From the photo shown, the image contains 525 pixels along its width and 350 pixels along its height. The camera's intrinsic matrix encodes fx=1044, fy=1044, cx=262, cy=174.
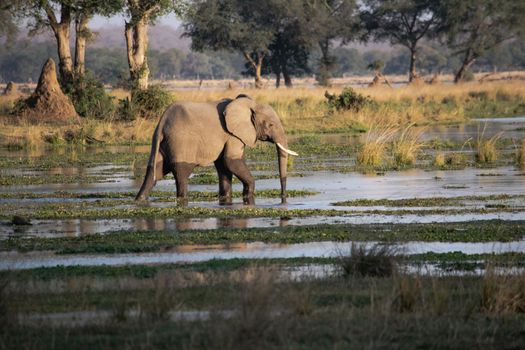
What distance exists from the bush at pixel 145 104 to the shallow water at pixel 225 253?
2422 centimetres

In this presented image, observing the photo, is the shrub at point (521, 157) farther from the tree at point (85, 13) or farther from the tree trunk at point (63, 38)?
the tree trunk at point (63, 38)

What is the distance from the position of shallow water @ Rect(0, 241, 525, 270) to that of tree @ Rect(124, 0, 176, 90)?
25.6 meters

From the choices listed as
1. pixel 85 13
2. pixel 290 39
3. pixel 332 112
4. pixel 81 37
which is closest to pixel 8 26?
pixel 290 39

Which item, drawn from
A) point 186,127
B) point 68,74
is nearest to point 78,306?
point 186,127

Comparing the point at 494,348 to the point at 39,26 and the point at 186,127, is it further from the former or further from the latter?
the point at 39,26

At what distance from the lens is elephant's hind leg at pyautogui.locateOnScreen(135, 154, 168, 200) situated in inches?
723

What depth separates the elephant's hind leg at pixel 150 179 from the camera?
1838 centimetres

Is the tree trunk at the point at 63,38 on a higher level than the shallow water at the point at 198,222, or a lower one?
higher

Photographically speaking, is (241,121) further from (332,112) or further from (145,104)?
(332,112)

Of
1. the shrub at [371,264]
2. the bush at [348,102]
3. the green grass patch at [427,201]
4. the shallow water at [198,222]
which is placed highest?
the bush at [348,102]

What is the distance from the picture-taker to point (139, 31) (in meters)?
38.5

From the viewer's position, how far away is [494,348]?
7.64 meters

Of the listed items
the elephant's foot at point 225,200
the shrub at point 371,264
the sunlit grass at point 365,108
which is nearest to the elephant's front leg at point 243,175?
the elephant's foot at point 225,200

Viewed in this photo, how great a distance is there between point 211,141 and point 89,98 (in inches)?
774
